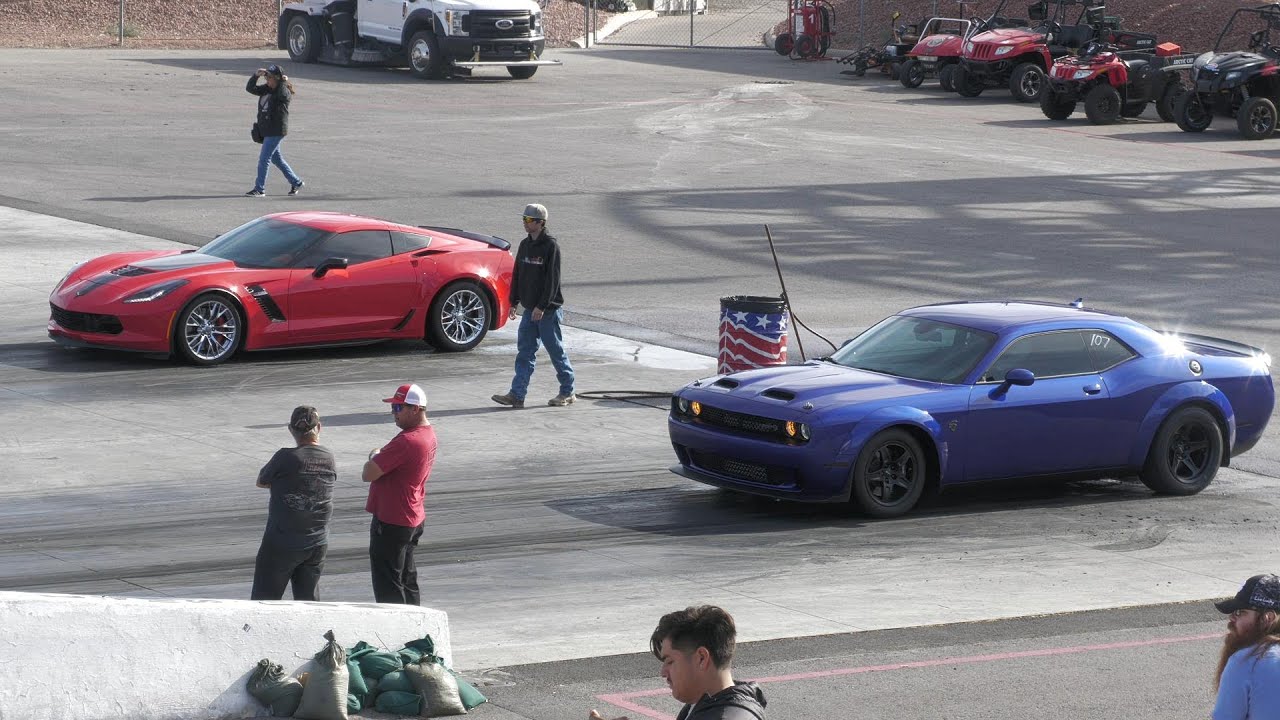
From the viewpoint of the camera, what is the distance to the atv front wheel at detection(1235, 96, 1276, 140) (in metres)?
36.3

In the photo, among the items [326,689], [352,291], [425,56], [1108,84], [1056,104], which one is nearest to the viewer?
[326,689]

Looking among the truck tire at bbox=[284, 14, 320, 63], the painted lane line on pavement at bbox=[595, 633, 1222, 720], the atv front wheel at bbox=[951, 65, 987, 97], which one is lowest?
the painted lane line on pavement at bbox=[595, 633, 1222, 720]

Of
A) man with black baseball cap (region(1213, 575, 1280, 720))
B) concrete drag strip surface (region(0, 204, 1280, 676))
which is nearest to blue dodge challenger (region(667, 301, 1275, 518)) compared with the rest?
concrete drag strip surface (region(0, 204, 1280, 676))

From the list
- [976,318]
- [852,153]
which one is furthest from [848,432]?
[852,153]

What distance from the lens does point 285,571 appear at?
28.3 ft

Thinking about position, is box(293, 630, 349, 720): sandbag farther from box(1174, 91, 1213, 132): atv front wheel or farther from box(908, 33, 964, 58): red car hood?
box(908, 33, 964, 58): red car hood

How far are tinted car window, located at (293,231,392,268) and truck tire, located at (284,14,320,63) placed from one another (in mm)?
29599

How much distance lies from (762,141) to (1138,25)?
2098 cm

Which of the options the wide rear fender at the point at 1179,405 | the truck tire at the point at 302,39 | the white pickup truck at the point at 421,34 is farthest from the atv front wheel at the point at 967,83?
the wide rear fender at the point at 1179,405

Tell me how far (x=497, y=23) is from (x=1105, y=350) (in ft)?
101

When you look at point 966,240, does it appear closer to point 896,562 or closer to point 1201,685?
point 896,562

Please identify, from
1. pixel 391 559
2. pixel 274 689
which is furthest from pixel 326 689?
pixel 391 559

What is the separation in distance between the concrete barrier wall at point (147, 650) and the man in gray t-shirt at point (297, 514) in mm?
625

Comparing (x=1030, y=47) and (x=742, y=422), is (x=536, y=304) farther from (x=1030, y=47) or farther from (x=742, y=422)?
(x=1030, y=47)
